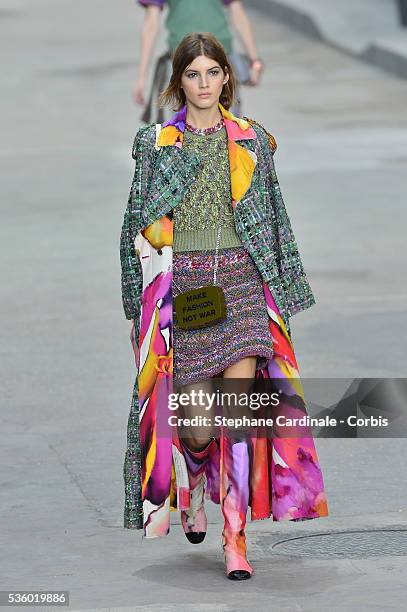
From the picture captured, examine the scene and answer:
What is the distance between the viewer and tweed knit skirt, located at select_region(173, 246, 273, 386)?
6.79 metres

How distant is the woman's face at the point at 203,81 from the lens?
22.5ft

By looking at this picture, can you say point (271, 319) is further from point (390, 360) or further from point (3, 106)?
point (3, 106)

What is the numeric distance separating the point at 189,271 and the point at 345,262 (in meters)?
6.19

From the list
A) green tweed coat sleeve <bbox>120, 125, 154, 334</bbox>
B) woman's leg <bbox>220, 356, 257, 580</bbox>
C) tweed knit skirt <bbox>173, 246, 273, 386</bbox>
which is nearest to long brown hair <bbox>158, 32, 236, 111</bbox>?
→ green tweed coat sleeve <bbox>120, 125, 154, 334</bbox>

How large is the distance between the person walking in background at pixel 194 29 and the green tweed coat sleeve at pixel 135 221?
15.4ft

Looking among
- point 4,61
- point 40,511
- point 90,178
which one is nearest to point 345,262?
point 90,178

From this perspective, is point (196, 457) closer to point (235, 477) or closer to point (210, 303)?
point (235, 477)

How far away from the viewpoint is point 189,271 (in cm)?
681

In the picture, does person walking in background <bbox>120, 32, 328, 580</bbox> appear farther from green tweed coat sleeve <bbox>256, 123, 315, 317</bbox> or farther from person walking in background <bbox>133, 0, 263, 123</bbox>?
person walking in background <bbox>133, 0, 263, 123</bbox>

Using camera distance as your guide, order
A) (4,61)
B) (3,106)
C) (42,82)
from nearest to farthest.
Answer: (3,106), (42,82), (4,61)

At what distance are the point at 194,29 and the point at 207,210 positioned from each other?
5.27 metres

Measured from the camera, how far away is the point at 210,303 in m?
6.75

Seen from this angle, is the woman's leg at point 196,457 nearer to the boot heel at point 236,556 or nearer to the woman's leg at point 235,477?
the woman's leg at point 235,477

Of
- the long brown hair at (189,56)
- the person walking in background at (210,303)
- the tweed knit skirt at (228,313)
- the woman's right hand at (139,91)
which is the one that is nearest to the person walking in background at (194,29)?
the woman's right hand at (139,91)
